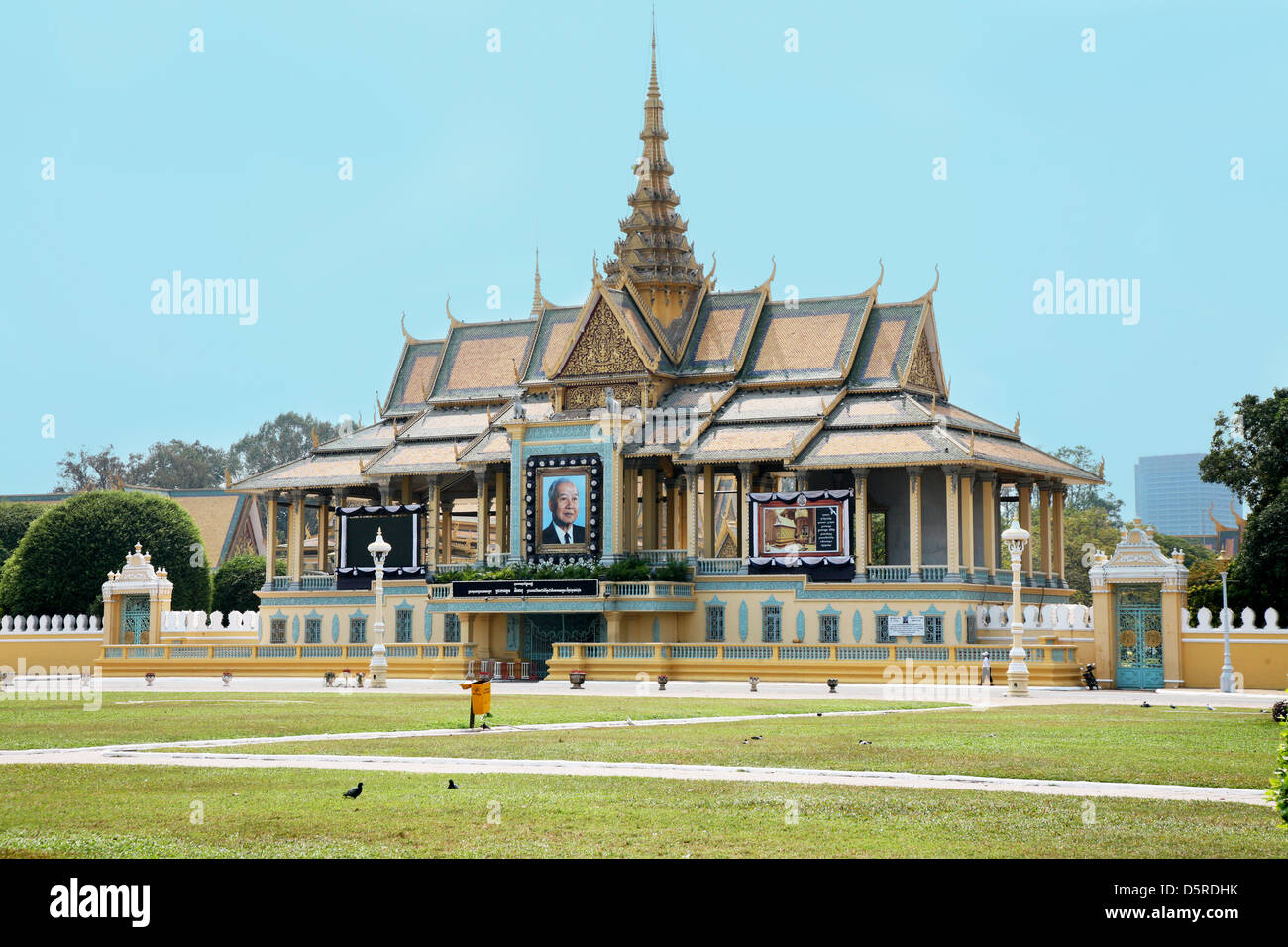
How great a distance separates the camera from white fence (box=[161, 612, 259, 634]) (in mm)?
70750

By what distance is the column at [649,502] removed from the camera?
69.6m

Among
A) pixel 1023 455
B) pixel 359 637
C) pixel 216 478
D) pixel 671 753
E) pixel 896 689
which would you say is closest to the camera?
pixel 671 753

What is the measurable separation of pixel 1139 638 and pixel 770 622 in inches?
621

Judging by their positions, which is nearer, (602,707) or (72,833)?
(72,833)

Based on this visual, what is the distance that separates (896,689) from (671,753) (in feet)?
82.6

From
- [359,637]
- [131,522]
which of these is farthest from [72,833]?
[131,522]

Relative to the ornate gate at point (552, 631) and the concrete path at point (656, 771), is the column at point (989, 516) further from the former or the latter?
the concrete path at point (656, 771)

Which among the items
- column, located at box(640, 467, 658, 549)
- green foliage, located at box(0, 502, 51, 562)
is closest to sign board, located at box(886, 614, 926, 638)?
column, located at box(640, 467, 658, 549)

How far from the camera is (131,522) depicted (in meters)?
84.6

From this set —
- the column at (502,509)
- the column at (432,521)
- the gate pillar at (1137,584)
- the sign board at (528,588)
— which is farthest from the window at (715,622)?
the gate pillar at (1137,584)

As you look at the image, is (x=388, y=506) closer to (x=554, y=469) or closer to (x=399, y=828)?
(x=554, y=469)

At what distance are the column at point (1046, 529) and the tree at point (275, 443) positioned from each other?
331 feet

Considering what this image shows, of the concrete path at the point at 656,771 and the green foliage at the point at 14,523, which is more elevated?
the green foliage at the point at 14,523

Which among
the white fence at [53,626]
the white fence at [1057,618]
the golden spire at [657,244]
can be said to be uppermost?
the golden spire at [657,244]
